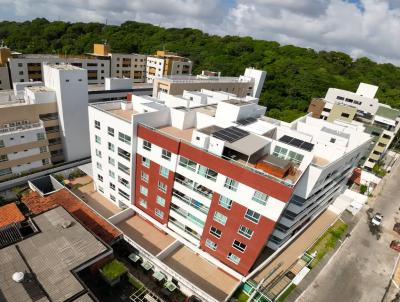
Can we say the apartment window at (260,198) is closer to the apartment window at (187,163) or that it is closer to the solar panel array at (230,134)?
the solar panel array at (230,134)

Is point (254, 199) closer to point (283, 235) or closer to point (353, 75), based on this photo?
point (283, 235)

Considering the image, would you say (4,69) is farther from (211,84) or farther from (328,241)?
(328,241)

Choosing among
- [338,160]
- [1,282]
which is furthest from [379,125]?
[1,282]

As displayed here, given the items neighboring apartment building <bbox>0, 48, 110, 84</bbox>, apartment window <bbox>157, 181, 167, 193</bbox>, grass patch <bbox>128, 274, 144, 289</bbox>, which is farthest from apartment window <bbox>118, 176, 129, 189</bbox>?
neighboring apartment building <bbox>0, 48, 110, 84</bbox>

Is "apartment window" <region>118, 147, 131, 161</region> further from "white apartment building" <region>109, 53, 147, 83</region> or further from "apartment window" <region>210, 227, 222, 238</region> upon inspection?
"white apartment building" <region>109, 53, 147, 83</region>

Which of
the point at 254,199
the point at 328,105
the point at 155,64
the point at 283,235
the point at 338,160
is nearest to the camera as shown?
the point at 254,199

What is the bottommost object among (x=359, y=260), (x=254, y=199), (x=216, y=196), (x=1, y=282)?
(x=359, y=260)
